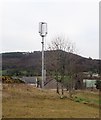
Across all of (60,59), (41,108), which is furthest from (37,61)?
(41,108)

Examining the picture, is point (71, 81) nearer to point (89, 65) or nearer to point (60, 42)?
point (60, 42)

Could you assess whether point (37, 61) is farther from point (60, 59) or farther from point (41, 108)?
point (41, 108)

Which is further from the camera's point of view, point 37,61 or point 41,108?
point 37,61

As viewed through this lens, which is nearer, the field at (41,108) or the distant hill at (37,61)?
the field at (41,108)

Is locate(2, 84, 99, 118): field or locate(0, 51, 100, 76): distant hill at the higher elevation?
locate(0, 51, 100, 76): distant hill

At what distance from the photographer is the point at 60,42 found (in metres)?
26.4

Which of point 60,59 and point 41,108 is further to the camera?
point 60,59

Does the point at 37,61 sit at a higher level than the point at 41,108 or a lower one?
higher

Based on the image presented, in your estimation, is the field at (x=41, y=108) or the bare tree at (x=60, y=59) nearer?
the field at (x=41, y=108)

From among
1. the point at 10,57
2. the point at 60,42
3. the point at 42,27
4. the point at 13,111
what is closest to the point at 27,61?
the point at 10,57

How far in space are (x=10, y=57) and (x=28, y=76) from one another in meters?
13.4

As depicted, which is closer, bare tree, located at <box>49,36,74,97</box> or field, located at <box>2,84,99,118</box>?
field, located at <box>2,84,99,118</box>

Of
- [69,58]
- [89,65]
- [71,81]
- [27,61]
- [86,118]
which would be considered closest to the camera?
[86,118]

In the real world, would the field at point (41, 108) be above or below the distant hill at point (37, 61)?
below
